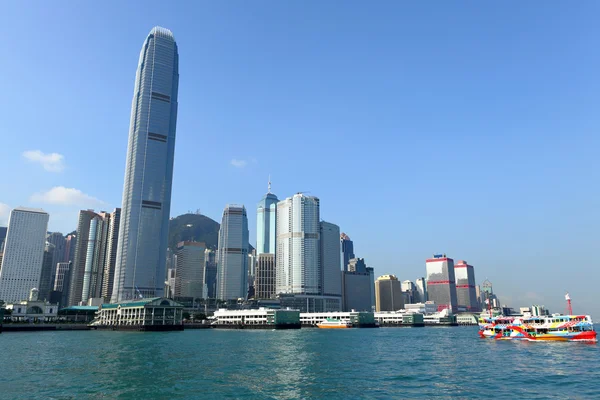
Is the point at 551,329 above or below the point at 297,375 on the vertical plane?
above

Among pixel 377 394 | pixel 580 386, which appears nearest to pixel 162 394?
pixel 377 394

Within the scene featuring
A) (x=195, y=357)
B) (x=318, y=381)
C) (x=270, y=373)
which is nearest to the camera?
(x=318, y=381)

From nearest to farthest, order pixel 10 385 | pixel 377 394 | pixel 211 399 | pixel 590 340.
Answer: pixel 211 399
pixel 377 394
pixel 10 385
pixel 590 340

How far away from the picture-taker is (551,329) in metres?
115

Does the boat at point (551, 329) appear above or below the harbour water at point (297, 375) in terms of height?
above

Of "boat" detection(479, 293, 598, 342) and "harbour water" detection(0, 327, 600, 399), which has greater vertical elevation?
"boat" detection(479, 293, 598, 342)

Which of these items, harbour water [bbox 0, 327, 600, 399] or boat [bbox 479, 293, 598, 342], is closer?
harbour water [bbox 0, 327, 600, 399]

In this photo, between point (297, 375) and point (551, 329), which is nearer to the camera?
point (297, 375)

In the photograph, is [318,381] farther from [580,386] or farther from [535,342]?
[535,342]

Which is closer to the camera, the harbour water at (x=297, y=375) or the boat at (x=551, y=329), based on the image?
the harbour water at (x=297, y=375)

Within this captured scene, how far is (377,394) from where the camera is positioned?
162 feet

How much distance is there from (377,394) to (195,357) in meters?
43.7

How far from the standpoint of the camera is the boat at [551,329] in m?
112

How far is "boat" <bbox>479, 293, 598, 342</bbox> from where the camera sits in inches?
4427
